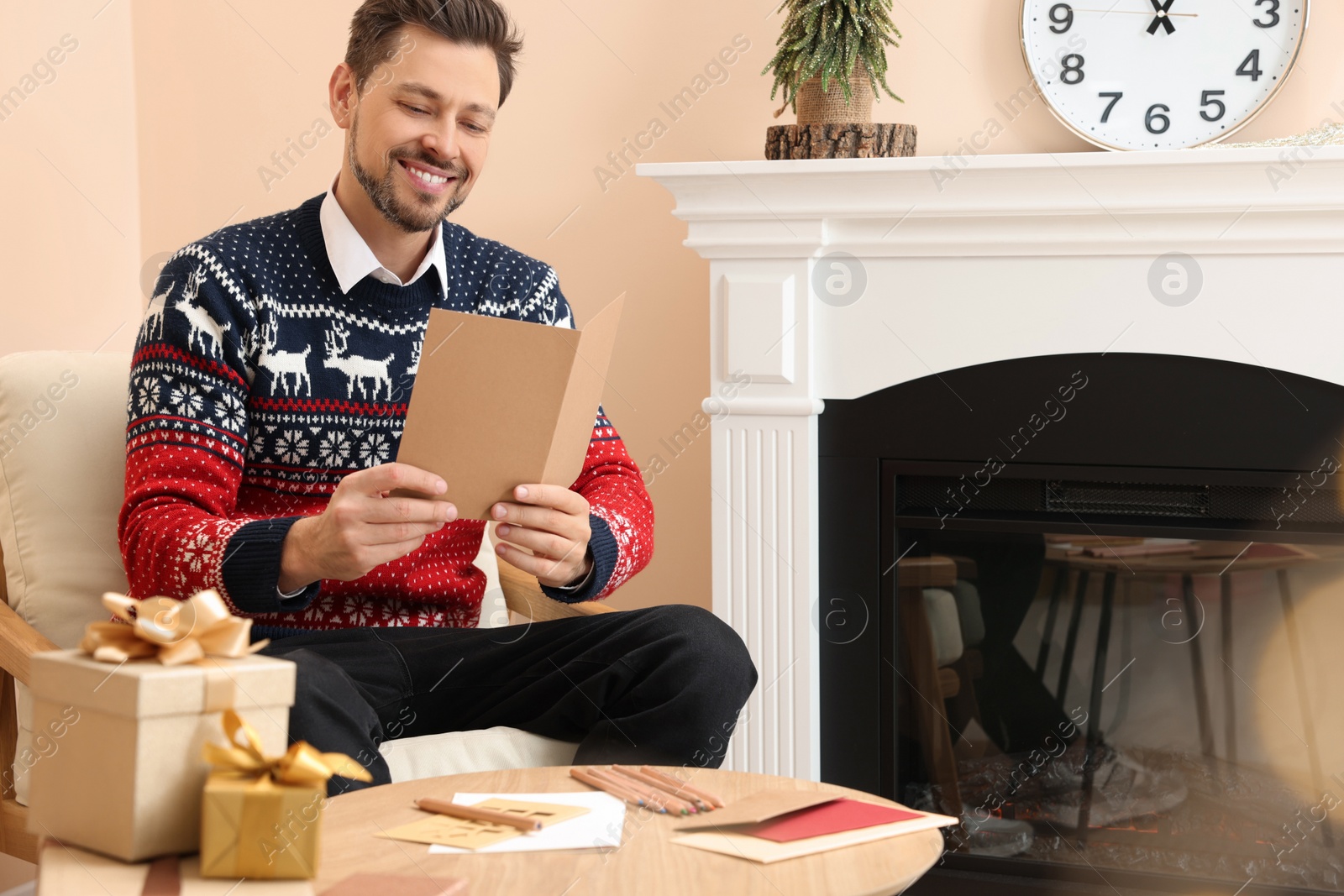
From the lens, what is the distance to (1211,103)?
184cm

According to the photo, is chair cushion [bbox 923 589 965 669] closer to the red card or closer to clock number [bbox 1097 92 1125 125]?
clock number [bbox 1097 92 1125 125]

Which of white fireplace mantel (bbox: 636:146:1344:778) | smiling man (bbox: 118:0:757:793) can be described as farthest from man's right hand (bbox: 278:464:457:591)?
white fireplace mantel (bbox: 636:146:1344:778)

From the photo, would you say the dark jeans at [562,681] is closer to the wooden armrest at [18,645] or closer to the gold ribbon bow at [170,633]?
the wooden armrest at [18,645]

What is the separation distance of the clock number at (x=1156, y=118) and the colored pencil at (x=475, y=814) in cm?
151

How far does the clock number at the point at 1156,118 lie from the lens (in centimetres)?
186

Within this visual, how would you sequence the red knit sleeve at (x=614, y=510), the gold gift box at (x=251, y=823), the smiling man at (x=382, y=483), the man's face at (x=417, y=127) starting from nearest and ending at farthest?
the gold gift box at (x=251, y=823) → the smiling man at (x=382, y=483) → the red knit sleeve at (x=614, y=510) → the man's face at (x=417, y=127)

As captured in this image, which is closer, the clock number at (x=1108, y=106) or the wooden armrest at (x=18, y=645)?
the wooden armrest at (x=18, y=645)

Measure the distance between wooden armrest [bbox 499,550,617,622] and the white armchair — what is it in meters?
0.08

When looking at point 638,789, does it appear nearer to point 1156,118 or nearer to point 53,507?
point 53,507

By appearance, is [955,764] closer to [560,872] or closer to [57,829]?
[560,872]

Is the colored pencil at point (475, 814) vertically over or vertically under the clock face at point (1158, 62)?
under

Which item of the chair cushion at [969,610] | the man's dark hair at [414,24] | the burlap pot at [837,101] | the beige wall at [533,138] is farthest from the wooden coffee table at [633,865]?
the beige wall at [533,138]

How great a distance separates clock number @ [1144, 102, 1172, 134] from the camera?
1.86 meters

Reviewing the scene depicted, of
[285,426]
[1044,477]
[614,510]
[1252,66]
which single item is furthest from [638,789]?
[1252,66]
